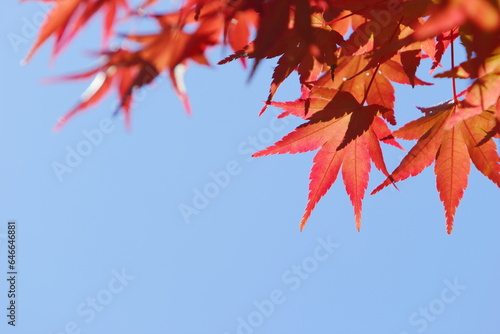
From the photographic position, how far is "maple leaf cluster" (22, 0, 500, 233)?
60 cm

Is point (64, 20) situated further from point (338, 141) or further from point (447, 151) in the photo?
point (447, 151)

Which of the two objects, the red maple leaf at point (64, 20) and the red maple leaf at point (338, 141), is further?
the red maple leaf at point (338, 141)

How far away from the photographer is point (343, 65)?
3.30 feet

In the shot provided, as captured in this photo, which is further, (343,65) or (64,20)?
(343,65)

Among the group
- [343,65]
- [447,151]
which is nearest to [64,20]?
[343,65]

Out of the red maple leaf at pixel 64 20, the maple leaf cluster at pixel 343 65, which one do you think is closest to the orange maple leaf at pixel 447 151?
the maple leaf cluster at pixel 343 65

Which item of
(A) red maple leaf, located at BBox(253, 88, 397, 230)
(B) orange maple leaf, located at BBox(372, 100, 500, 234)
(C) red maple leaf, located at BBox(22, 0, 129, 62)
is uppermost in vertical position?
(C) red maple leaf, located at BBox(22, 0, 129, 62)

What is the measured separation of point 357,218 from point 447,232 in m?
0.17

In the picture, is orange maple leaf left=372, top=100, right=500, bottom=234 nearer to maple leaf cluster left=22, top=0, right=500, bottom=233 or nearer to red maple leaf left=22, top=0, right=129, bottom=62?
maple leaf cluster left=22, top=0, right=500, bottom=233

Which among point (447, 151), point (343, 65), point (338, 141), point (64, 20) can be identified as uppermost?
point (64, 20)

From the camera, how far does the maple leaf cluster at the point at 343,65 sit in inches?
23.5

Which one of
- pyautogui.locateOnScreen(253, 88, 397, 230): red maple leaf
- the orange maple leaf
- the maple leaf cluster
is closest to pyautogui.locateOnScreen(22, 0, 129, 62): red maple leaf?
the maple leaf cluster

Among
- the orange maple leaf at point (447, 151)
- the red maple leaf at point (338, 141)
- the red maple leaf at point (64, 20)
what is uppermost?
the red maple leaf at point (64, 20)

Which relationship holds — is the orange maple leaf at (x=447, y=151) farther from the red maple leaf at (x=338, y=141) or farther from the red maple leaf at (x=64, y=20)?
the red maple leaf at (x=64, y=20)
